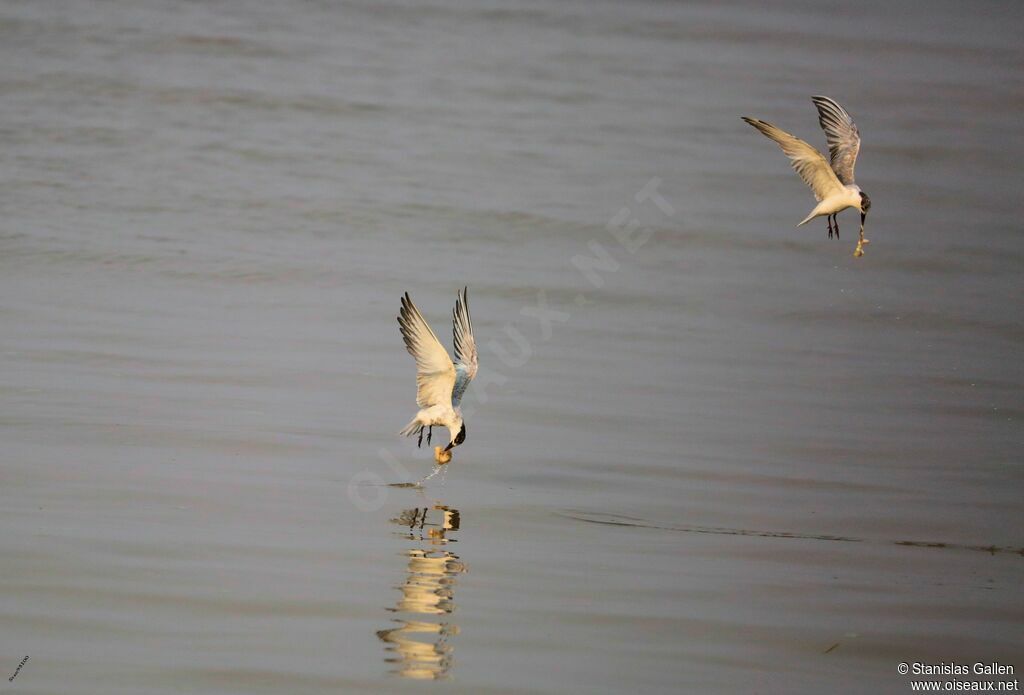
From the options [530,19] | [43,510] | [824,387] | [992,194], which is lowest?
[43,510]

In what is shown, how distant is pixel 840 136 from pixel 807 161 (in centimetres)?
25

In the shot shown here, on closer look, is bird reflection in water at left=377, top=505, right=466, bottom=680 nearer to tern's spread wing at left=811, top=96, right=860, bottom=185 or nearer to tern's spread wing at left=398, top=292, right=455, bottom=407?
tern's spread wing at left=398, top=292, right=455, bottom=407

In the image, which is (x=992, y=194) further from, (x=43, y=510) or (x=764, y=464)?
(x=43, y=510)

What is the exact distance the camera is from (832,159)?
8766 millimetres

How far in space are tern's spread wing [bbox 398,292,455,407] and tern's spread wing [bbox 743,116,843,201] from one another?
2.66m

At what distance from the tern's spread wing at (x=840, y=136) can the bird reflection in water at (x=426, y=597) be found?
363cm

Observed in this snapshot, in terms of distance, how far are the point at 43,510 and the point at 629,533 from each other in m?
2.45

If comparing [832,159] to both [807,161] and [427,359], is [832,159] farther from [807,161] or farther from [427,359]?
[427,359]

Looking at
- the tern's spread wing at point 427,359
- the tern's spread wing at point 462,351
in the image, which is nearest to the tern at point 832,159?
the tern's spread wing at point 462,351

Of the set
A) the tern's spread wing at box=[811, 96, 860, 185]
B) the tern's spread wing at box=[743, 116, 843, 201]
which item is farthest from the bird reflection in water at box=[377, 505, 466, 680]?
the tern's spread wing at box=[811, 96, 860, 185]

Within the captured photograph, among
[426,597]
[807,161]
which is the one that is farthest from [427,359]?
[807,161]

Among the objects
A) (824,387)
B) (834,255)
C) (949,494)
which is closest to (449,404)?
(949,494)

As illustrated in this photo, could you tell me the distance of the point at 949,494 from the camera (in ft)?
23.5

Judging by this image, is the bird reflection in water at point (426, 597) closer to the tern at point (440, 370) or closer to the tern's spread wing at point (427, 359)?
the tern at point (440, 370)
